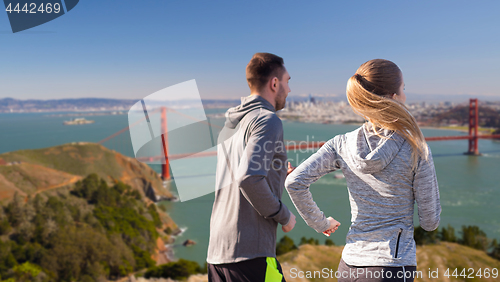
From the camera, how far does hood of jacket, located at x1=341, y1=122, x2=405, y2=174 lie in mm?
641

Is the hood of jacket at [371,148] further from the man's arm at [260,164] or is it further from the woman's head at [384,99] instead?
the man's arm at [260,164]

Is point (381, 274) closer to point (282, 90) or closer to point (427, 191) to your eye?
point (427, 191)

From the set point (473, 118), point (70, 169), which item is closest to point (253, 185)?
point (70, 169)

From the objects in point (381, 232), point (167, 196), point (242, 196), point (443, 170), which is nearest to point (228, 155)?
point (242, 196)

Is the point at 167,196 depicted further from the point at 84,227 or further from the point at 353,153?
the point at 353,153

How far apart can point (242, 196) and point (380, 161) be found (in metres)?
0.31

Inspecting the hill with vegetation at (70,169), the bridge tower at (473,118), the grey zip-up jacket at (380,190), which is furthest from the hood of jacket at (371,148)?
the bridge tower at (473,118)

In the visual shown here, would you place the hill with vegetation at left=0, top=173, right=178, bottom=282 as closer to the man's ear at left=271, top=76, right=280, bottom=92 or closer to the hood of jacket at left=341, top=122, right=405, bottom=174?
the man's ear at left=271, top=76, right=280, bottom=92

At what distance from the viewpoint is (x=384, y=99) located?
2.16 ft

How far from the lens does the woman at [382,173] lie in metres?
0.65

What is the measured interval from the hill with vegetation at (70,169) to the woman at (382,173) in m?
25.2

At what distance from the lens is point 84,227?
1798 centimetres

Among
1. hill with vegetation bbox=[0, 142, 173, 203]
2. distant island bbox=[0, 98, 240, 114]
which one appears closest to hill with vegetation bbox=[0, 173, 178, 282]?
hill with vegetation bbox=[0, 142, 173, 203]

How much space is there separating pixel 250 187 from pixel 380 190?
263 mm
